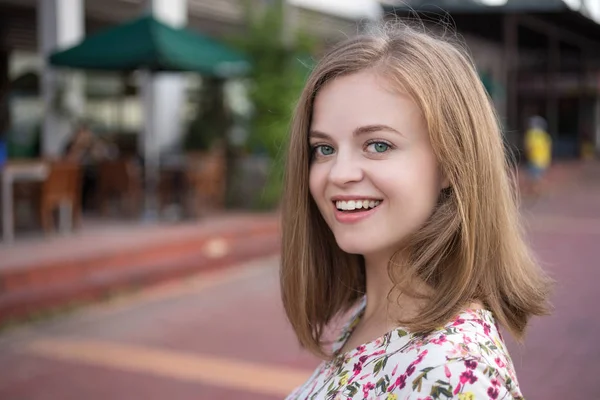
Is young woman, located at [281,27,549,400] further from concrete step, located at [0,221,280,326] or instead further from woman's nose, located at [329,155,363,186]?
concrete step, located at [0,221,280,326]

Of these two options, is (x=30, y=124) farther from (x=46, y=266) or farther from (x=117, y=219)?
(x=46, y=266)

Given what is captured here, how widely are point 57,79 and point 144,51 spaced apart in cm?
257

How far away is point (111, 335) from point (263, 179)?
6.03 meters

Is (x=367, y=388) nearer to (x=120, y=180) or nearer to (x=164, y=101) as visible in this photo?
(x=120, y=180)

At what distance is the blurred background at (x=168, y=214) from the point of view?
4.57m

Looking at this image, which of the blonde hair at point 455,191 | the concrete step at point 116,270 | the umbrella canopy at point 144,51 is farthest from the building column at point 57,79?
the blonde hair at point 455,191

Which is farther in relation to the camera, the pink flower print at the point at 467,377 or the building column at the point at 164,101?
the building column at the point at 164,101

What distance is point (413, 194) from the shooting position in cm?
130

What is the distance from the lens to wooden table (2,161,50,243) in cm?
769

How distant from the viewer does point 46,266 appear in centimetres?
632

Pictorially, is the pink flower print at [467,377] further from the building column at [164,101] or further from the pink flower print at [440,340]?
the building column at [164,101]

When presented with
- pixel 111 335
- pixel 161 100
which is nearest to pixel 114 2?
pixel 161 100

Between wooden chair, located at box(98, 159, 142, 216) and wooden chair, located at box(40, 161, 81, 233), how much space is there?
1.28 m

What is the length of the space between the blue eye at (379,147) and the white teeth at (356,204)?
0.31 ft
